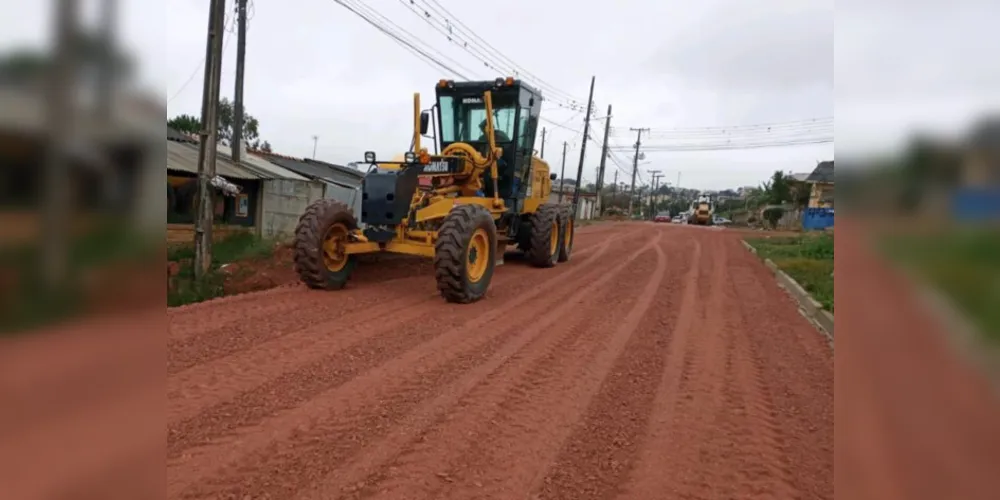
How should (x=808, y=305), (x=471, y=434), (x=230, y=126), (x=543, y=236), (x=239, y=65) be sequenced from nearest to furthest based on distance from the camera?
(x=471, y=434) < (x=808, y=305) < (x=543, y=236) < (x=239, y=65) < (x=230, y=126)

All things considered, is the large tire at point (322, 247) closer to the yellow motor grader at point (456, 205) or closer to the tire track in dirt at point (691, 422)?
the yellow motor grader at point (456, 205)

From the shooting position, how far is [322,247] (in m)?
7.57

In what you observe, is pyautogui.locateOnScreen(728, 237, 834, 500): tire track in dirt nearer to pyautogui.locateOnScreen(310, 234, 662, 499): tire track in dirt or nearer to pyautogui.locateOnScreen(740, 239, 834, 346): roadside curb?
pyautogui.locateOnScreen(740, 239, 834, 346): roadside curb

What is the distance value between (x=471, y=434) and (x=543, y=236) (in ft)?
24.2

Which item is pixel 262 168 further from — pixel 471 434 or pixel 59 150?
pixel 59 150

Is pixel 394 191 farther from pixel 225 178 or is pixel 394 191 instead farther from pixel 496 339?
pixel 225 178

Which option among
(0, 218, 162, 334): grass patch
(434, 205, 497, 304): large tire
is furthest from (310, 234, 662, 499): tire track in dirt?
(0, 218, 162, 334): grass patch

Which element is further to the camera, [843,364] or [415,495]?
[415,495]

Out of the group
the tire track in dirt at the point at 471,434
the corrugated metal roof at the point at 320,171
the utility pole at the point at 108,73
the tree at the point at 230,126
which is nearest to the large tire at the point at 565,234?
the tire track in dirt at the point at 471,434

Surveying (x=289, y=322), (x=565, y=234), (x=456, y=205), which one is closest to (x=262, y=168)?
(x=565, y=234)

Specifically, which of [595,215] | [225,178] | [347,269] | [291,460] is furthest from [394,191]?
[595,215]

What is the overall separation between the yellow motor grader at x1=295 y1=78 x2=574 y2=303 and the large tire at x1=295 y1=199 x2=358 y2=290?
0.04ft

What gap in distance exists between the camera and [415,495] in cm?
285

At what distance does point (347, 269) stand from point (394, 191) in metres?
1.16
